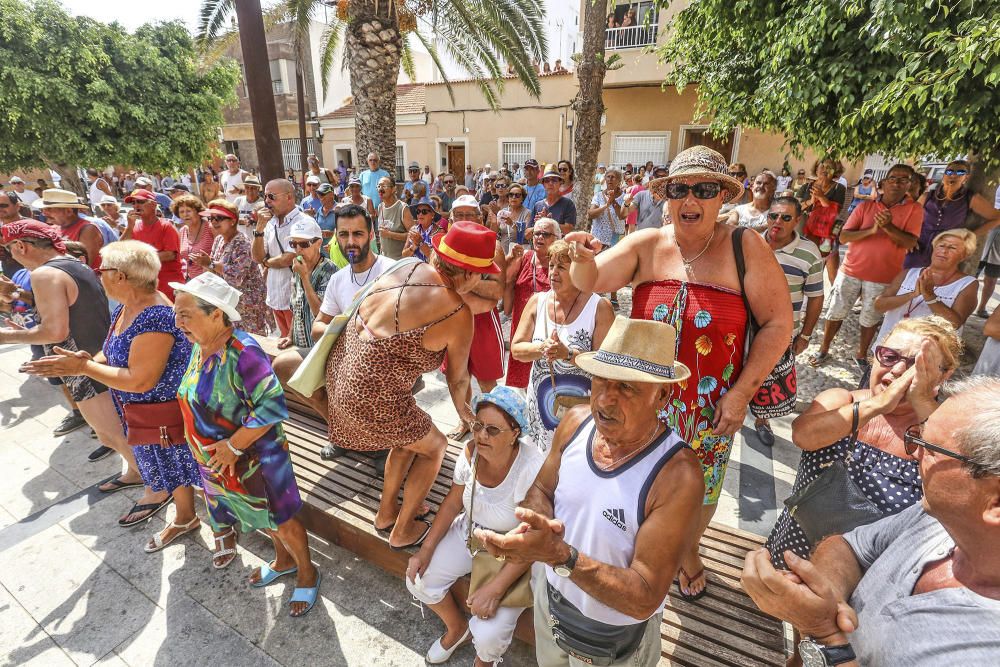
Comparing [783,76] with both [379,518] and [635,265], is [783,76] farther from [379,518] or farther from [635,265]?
[379,518]

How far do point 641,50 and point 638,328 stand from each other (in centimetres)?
1627

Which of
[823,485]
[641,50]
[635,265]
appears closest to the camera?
[823,485]

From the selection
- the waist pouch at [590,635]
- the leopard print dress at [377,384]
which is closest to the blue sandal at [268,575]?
the leopard print dress at [377,384]

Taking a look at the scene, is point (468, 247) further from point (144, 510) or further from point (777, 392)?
point (144, 510)

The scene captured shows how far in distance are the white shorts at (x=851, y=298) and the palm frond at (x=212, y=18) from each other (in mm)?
14098

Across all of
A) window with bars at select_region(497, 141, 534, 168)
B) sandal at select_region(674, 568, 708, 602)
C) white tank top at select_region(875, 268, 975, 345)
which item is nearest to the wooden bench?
sandal at select_region(674, 568, 708, 602)

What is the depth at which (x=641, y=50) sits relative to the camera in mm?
14812

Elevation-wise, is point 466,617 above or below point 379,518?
below

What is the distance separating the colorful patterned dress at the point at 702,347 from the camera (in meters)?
2.18

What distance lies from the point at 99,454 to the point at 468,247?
13.8 ft

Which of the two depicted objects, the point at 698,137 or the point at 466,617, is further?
the point at 698,137

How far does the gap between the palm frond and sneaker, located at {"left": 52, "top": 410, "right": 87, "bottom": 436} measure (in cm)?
1107

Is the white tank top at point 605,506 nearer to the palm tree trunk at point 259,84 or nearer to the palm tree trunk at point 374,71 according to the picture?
the palm tree trunk at point 259,84

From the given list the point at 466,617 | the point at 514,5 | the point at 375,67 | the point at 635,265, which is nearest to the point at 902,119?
the point at 635,265
